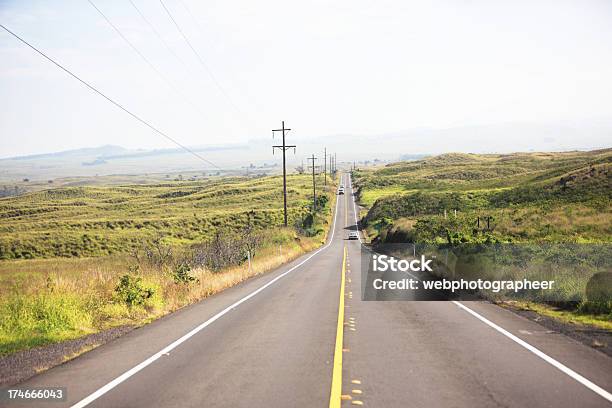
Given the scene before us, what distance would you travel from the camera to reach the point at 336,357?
855cm

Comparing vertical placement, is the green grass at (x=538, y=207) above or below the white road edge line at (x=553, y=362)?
above

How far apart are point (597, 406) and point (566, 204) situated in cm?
4108

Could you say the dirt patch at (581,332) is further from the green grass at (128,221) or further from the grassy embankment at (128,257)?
the green grass at (128,221)

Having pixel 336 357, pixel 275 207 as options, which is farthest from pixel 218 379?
pixel 275 207

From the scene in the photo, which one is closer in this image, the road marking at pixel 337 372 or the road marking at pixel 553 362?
the road marking at pixel 337 372

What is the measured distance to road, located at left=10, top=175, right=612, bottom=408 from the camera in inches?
255

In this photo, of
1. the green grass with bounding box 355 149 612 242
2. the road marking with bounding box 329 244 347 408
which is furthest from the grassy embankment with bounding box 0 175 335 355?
the green grass with bounding box 355 149 612 242

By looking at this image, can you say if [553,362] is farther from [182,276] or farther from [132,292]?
[182,276]

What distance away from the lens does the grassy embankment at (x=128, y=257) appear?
460 inches

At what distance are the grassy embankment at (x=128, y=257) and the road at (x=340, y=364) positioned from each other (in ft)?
6.39

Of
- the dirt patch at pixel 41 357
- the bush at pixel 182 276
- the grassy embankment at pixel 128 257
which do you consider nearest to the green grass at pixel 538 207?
the grassy embankment at pixel 128 257

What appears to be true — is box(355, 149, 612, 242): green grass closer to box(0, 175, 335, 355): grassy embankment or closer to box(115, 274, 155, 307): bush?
box(0, 175, 335, 355): grassy embankment

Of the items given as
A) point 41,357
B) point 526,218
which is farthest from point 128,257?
point 526,218

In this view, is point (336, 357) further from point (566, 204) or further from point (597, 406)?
Result: point (566, 204)
